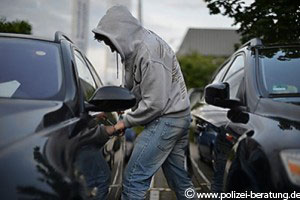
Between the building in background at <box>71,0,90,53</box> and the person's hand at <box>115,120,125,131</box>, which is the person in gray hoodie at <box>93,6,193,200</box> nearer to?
the person's hand at <box>115,120,125,131</box>

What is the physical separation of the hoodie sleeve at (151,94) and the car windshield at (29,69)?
0.58m

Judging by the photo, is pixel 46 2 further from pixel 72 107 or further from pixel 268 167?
pixel 268 167

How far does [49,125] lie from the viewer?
6.66 ft

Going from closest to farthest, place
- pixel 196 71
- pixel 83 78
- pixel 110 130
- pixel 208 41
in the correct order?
→ pixel 110 130
pixel 83 78
pixel 196 71
pixel 208 41

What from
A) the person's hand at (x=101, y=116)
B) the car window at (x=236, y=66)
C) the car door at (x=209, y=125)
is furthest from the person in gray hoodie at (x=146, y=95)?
the car window at (x=236, y=66)

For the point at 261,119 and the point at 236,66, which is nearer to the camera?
the point at 261,119

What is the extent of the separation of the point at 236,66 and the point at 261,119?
147cm

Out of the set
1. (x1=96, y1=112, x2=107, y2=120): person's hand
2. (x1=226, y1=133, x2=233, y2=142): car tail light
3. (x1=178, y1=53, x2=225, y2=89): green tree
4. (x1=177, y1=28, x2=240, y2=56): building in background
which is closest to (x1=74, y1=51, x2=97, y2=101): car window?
(x1=96, y1=112, x2=107, y2=120): person's hand

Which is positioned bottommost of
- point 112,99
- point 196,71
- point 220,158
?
point 196,71

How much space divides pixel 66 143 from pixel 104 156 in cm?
77

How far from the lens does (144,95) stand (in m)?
2.93

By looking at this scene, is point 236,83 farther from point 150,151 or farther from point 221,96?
point 150,151

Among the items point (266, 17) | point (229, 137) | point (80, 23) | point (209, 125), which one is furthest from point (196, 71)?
point (229, 137)

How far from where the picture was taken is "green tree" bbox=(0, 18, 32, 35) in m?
4.33
